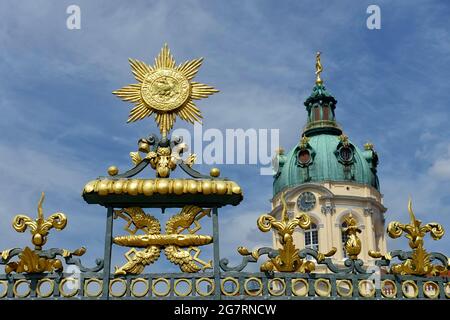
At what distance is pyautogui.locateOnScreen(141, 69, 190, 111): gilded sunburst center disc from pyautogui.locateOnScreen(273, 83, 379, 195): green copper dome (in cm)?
3433

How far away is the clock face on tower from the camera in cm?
4366

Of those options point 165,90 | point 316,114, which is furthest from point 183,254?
point 316,114

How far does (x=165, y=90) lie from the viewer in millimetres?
11344

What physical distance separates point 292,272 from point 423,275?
2.30 m

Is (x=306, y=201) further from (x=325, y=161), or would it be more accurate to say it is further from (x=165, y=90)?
(x=165, y=90)

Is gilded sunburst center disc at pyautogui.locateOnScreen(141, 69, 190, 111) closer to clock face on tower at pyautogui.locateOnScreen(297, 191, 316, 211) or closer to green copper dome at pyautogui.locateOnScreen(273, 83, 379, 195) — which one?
clock face on tower at pyautogui.locateOnScreen(297, 191, 316, 211)

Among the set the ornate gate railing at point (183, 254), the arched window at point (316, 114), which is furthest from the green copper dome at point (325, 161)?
the ornate gate railing at point (183, 254)

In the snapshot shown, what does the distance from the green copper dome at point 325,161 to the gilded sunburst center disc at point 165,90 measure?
34.3 metres

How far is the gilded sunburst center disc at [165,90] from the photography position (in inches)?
445

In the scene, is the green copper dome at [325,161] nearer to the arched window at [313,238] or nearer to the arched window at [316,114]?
the arched window at [316,114]

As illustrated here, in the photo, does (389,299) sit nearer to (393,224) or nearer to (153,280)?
(393,224)

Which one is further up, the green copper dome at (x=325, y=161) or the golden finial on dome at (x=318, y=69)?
the golden finial on dome at (x=318, y=69)

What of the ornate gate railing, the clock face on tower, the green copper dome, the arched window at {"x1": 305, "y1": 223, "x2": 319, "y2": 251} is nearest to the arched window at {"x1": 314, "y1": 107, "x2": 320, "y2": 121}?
the green copper dome

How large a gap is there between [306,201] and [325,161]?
3.54 m
